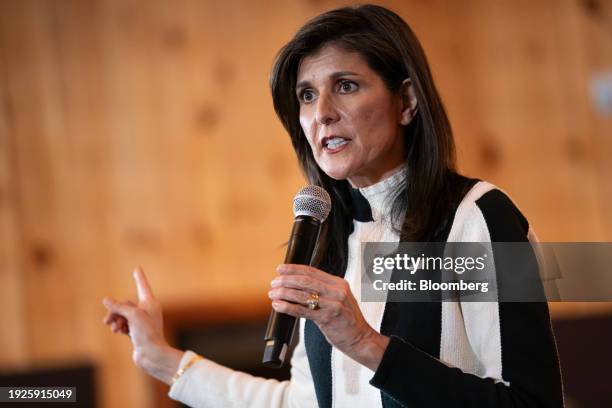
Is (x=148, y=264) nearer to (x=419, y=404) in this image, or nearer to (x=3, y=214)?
(x=3, y=214)

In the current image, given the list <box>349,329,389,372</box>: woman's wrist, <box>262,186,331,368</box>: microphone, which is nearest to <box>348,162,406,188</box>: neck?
<box>262,186,331,368</box>: microphone

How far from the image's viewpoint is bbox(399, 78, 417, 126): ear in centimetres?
142

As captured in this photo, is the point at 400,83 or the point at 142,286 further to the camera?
the point at 142,286

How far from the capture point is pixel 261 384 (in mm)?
1539

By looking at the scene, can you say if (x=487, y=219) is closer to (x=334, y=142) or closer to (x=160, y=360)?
(x=334, y=142)

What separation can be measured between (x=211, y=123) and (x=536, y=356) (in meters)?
2.29

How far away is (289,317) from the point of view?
3.46 ft

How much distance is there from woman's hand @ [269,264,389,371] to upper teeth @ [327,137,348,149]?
38 cm

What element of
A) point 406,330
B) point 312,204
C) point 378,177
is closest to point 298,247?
point 312,204

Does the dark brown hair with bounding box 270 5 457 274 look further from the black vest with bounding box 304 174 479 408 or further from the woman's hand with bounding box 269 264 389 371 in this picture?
the woman's hand with bounding box 269 264 389 371

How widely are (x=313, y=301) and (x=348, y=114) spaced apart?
1.45 ft

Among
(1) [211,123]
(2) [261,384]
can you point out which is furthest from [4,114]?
(2) [261,384]

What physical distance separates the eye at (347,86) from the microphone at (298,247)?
0.73 ft

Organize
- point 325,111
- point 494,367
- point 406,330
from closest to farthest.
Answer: point 494,367 < point 406,330 < point 325,111
